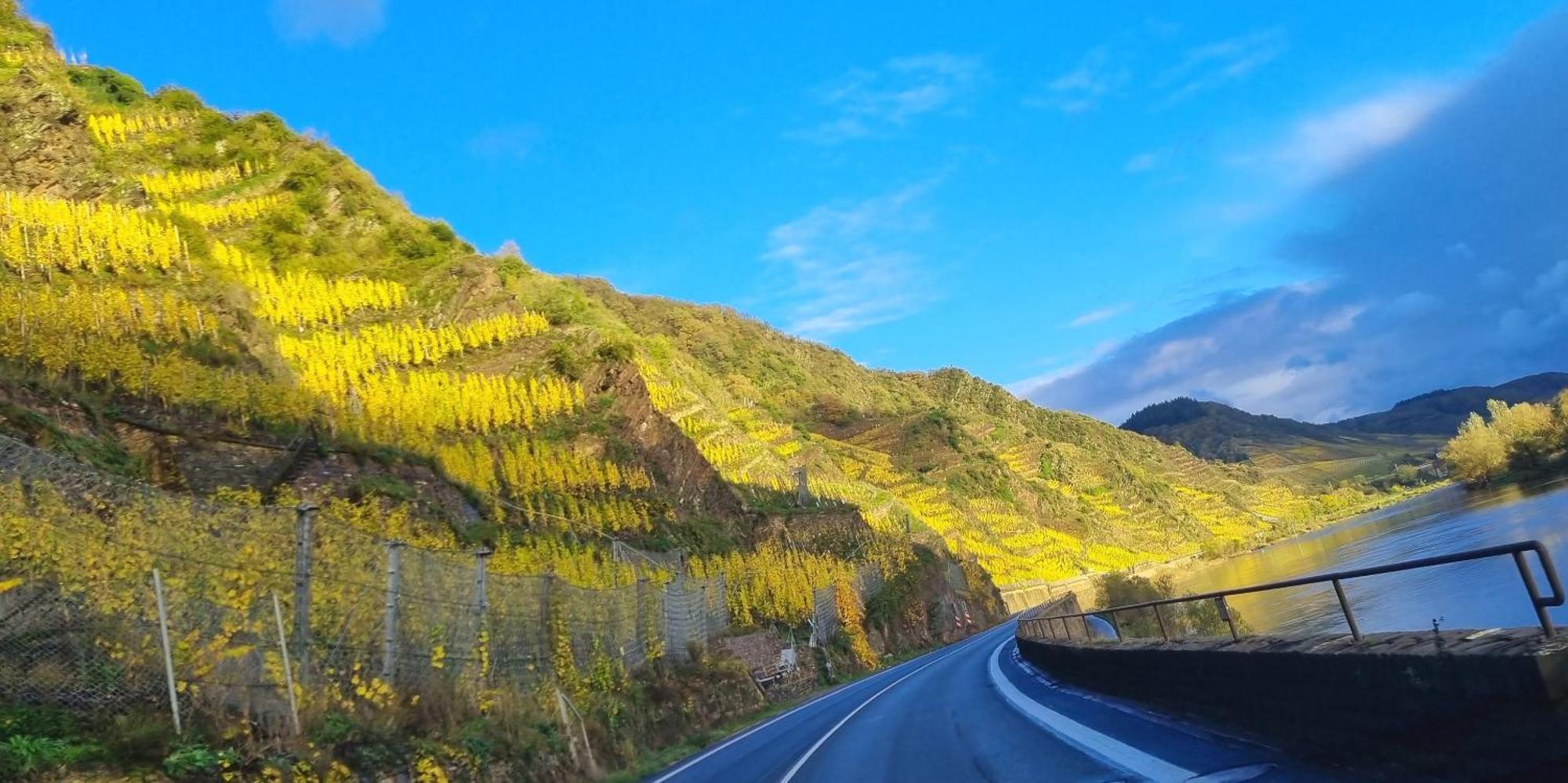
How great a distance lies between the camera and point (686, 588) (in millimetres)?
27781

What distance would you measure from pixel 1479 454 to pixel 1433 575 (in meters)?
88.4

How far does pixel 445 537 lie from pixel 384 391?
2816 centimetres

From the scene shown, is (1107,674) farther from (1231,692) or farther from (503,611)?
(503,611)

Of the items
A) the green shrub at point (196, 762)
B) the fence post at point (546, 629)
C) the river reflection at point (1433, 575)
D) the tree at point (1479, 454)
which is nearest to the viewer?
the green shrub at point (196, 762)

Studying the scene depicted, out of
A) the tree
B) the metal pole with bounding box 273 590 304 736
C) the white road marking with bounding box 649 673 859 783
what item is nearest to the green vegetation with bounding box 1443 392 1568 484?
the tree

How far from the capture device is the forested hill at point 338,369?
3303 cm

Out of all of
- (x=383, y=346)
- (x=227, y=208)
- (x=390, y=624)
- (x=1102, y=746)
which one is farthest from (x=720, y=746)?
(x=227, y=208)

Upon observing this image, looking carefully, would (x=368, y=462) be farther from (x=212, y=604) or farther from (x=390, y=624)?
(x=212, y=604)

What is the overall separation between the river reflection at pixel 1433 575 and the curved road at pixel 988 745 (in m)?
7.09

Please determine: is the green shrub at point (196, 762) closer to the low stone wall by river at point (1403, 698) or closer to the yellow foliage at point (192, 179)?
the low stone wall by river at point (1403, 698)

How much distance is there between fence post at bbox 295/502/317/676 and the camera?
992 cm

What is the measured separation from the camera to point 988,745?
10133 millimetres

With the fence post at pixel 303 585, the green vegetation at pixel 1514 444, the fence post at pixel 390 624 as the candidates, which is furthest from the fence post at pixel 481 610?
the green vegetation at pixel 1514 444

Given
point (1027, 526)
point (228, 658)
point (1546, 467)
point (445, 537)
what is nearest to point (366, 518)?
point (445, 537)
